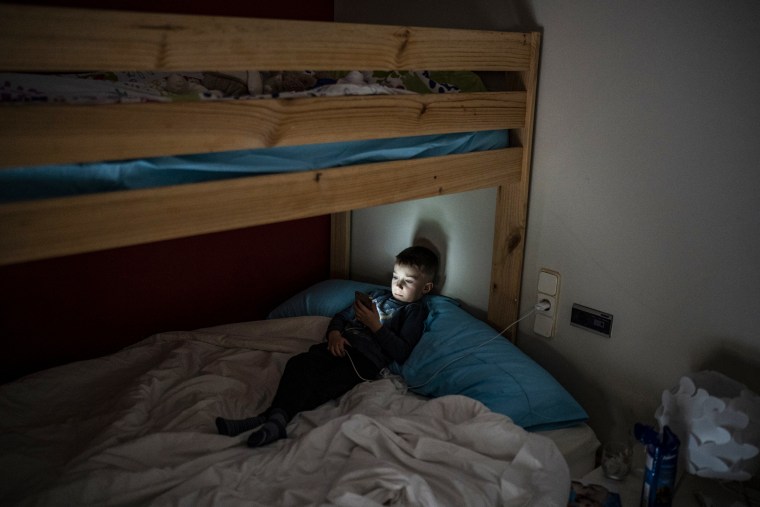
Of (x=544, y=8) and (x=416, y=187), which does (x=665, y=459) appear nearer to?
(x=416, y=187)

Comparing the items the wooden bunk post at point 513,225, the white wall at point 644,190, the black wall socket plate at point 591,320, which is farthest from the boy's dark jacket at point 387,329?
the black wall socket plate at point 591,320

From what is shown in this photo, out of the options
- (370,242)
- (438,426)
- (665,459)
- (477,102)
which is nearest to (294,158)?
(477,102)

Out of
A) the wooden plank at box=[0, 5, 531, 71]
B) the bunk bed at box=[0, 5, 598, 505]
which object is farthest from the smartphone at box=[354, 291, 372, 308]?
the wooden plank at box=[0, 5, 531, 71]

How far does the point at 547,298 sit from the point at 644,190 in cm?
49

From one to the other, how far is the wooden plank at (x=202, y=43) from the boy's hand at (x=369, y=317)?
0.86 m

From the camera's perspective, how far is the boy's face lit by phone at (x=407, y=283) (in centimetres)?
222

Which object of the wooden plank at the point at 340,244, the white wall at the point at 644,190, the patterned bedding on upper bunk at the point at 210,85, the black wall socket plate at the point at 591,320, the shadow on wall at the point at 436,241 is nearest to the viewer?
the patterned bedding on upper bunk at the point at 210,85

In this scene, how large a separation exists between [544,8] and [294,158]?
101cm

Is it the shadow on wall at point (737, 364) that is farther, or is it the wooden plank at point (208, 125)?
the shadow on wall at point (737, 364)

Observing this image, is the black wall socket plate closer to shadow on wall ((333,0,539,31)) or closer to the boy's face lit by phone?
the boy's face lit by phone

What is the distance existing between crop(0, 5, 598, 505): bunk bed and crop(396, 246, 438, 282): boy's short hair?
0.16m

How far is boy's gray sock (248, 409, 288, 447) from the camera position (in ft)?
5.33

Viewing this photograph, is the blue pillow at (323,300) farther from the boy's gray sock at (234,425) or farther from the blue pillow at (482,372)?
the boy's gray sock at (234,425)

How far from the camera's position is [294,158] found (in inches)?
57.4
